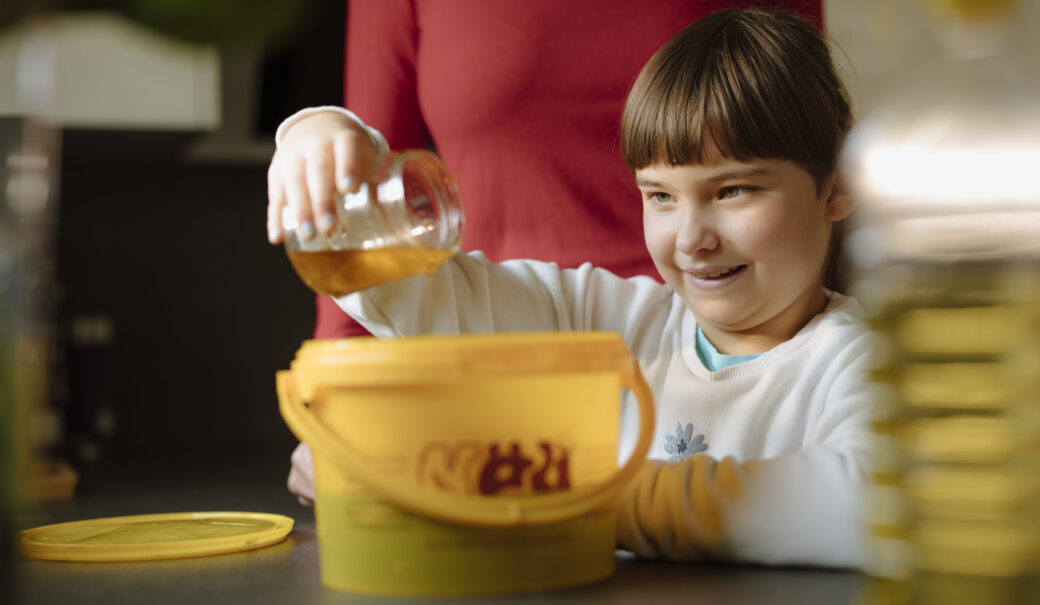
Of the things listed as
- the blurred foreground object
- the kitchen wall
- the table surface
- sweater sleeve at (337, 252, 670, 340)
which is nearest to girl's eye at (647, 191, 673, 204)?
sweater sleeve at (337, 252, 670, 340)

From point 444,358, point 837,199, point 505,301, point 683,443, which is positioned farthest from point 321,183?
point 837,199

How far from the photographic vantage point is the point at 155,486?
4.14 feet

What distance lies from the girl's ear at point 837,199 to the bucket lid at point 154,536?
682 mm

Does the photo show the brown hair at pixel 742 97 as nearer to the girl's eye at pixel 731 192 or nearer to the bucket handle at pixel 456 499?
the girl's eye at pixel 731 192

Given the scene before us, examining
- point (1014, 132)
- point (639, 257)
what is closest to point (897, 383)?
point (1014, 132)

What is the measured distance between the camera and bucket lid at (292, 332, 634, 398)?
0.57 m

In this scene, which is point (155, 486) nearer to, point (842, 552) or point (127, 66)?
point (842, 552)

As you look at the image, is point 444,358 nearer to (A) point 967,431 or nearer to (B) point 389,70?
(A) point 967,431

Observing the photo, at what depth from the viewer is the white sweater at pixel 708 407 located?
0.69 metres

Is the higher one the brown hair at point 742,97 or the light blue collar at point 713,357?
the brown hair at point 742,97

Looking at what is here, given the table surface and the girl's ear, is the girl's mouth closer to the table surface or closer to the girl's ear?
the girl's ear

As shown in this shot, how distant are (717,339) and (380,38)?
0.63 m

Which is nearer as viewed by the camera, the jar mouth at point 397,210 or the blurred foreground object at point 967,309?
the blurred foreground object at point 967,309

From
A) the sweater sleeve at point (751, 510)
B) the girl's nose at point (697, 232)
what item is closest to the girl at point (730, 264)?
the girl's nose at point (697, 232)
